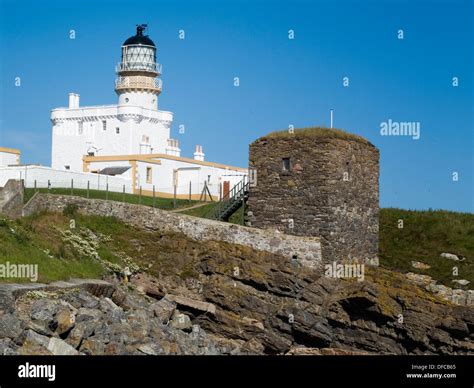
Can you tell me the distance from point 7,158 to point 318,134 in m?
23.1

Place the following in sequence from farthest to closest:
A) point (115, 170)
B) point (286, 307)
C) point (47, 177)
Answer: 1. point (115, 170)
2. point (47, 177)
3. point (286, 307)

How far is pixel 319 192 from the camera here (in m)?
39.2

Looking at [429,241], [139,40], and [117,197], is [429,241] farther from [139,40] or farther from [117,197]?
[139,40]

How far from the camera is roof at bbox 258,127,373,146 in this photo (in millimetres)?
39719

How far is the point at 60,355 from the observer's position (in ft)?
79.0

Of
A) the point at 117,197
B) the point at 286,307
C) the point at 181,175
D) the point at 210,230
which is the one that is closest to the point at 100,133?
the point at 181,175

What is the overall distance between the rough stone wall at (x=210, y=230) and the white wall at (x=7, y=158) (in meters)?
16.6

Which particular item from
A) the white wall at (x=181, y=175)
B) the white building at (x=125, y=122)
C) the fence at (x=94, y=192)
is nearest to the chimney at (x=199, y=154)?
the white building at (x=125, y=122)

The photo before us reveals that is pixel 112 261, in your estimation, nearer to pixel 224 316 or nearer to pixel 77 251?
pixel 77 251

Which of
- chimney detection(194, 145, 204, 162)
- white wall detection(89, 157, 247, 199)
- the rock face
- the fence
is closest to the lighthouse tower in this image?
chimney detection(194, 145, 204, 162)

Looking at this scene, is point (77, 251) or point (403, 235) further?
point (403, 235)

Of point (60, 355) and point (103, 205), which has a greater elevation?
point (103, 205)

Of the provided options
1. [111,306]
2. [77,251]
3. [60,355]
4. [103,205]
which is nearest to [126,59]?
[103,205]
